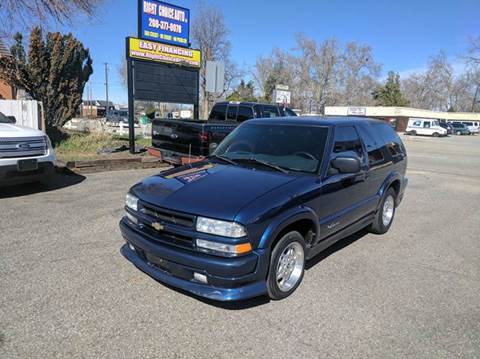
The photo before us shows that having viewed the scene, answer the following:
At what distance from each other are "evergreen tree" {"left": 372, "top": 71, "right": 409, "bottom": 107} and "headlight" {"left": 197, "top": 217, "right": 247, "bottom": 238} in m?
80.2

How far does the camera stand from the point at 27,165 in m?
A: 6.66

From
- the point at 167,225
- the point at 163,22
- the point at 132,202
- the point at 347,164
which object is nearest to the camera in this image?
the point at 167,225

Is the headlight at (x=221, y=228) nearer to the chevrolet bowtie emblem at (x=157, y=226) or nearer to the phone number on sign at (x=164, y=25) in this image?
the chevrolet bowtie emblem at (x=157, y=226)

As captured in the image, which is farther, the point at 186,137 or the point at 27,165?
the point at 186,137

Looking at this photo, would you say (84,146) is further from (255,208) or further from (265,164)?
(255,208)

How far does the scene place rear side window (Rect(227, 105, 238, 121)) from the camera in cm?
1172

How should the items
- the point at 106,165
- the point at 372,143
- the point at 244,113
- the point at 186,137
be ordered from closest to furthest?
the point at 372,143, the point at 186,137, the point at 106,165, the point at 244,113

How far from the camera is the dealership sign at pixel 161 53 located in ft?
38.0

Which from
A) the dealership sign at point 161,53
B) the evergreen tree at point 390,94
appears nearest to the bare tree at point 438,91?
the evergreen tree at point 390,94

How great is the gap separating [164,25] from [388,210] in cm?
987

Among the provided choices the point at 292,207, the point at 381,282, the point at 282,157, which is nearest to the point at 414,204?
the point at 381,282

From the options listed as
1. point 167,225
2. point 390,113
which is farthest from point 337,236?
point 390,113

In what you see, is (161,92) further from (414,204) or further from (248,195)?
(248,195)

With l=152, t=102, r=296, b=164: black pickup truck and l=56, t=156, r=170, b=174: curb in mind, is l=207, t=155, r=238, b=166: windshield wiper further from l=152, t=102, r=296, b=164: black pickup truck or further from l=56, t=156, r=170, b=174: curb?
l=56, t=156, r=170, b=174: curb
